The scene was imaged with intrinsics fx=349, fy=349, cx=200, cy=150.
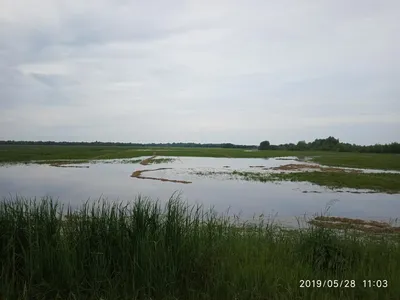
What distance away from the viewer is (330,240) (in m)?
6.59

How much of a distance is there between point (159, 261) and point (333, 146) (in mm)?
119696

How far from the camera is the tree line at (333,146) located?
3639 inches

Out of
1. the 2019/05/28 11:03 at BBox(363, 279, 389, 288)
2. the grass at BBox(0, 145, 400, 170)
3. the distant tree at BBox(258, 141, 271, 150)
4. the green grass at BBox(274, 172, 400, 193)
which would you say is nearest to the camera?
the 2019/05/28 11:03 at BBox(363, 279, 389, 288)

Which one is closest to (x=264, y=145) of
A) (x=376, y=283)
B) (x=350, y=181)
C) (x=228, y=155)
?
(x=228, y=155)

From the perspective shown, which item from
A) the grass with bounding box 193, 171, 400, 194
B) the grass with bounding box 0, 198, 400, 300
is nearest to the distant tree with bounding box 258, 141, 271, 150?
the grass with bounding box 193, 171, 400, 194

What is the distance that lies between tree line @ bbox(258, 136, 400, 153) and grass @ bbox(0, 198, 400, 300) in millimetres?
95009

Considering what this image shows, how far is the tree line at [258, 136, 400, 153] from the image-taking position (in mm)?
92438

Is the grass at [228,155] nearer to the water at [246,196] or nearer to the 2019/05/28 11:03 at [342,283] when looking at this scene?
the water at [246,196]

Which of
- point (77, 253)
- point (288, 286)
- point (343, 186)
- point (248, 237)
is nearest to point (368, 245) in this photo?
point (248, 237)

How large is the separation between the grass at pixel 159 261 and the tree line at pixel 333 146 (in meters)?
95.0

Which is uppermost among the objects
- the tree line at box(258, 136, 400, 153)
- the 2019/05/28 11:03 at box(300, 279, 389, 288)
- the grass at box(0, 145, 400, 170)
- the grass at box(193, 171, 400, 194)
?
the tree line at box(258, 136, 400, 153)

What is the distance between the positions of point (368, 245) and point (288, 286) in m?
3.04

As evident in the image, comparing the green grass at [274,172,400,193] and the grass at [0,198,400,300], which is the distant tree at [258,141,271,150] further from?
the grass at [0,198,400,300]

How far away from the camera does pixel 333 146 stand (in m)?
116
